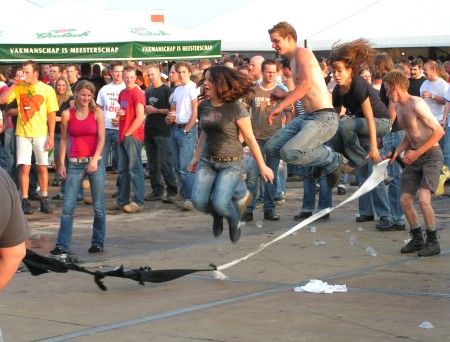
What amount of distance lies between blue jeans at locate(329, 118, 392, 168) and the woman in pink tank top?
2459 mm

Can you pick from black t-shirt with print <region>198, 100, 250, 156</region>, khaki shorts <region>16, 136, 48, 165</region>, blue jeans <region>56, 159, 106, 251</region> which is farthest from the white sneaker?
black t-shirt with print <region>198, 100, 250, 156</region>

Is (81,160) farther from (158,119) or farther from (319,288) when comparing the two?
(158,119)

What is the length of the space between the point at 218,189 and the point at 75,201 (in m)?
1.78

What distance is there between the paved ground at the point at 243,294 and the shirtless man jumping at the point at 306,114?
0.98 meters

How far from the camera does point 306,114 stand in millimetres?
9336

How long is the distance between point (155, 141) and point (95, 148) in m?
4.13

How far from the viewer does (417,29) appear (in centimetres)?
2441

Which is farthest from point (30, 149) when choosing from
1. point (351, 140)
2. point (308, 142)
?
point (308, 142)

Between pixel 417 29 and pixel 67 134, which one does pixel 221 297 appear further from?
pixel 417 29

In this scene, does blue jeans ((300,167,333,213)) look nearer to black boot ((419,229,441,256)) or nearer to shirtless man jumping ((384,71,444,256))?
shirtless man jumping ((384,71,444,256))

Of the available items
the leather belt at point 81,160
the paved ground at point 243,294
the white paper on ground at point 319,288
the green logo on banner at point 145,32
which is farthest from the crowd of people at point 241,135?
the green logo on banner at point 145,32

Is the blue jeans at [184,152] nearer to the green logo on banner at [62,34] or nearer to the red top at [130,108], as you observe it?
the red top at [130,108]

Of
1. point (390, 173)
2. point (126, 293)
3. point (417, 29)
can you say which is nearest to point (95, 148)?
point (126, 293)

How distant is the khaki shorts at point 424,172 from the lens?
365 inches
